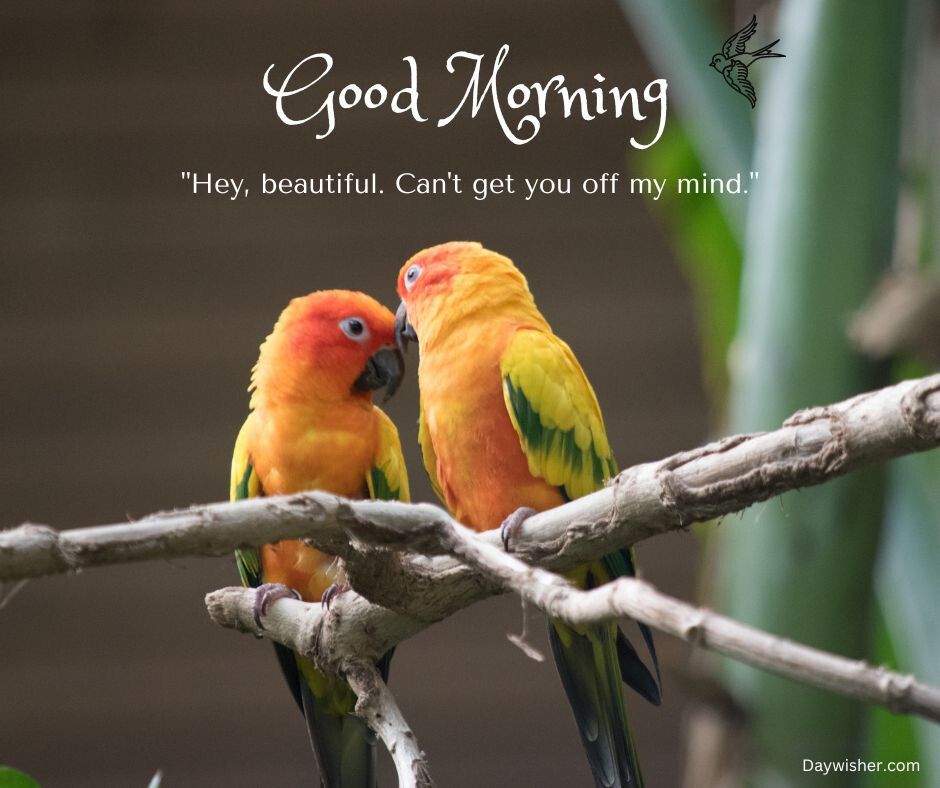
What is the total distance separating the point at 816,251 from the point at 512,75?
0.56 m

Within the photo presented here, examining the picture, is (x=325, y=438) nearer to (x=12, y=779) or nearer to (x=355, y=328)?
(x=355, y=328)

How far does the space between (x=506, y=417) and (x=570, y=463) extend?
0.25 feet

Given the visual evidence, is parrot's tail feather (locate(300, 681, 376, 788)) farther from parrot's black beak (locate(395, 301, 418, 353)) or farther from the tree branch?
the tree branch

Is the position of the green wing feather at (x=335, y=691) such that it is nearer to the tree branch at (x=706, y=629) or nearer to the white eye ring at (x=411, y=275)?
the white eye ring at (x=411, y=275)

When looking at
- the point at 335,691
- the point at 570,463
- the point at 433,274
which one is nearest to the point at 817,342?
the point at 570,463

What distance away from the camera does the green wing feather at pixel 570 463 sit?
99cm

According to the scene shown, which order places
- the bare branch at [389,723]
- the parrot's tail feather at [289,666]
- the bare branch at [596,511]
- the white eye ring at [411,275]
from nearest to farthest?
the bare branch at [596,511], the bare branch at [389,723], the white eye ring at [411,275], the parrot's tail feather at [289,666]

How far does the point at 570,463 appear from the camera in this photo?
3.30 ft

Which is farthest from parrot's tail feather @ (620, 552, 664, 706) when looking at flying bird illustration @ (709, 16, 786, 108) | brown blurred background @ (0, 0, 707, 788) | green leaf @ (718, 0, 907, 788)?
brown blurred background @ (0, 0, 707, 788)

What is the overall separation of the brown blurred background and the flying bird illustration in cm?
57

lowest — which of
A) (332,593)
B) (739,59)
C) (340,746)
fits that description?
(340,746)

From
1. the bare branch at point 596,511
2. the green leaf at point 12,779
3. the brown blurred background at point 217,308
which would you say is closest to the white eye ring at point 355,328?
the bare branch at point 596,511

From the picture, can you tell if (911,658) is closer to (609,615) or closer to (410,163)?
(609,615)

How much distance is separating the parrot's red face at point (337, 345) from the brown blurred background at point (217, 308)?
28.9 inches
